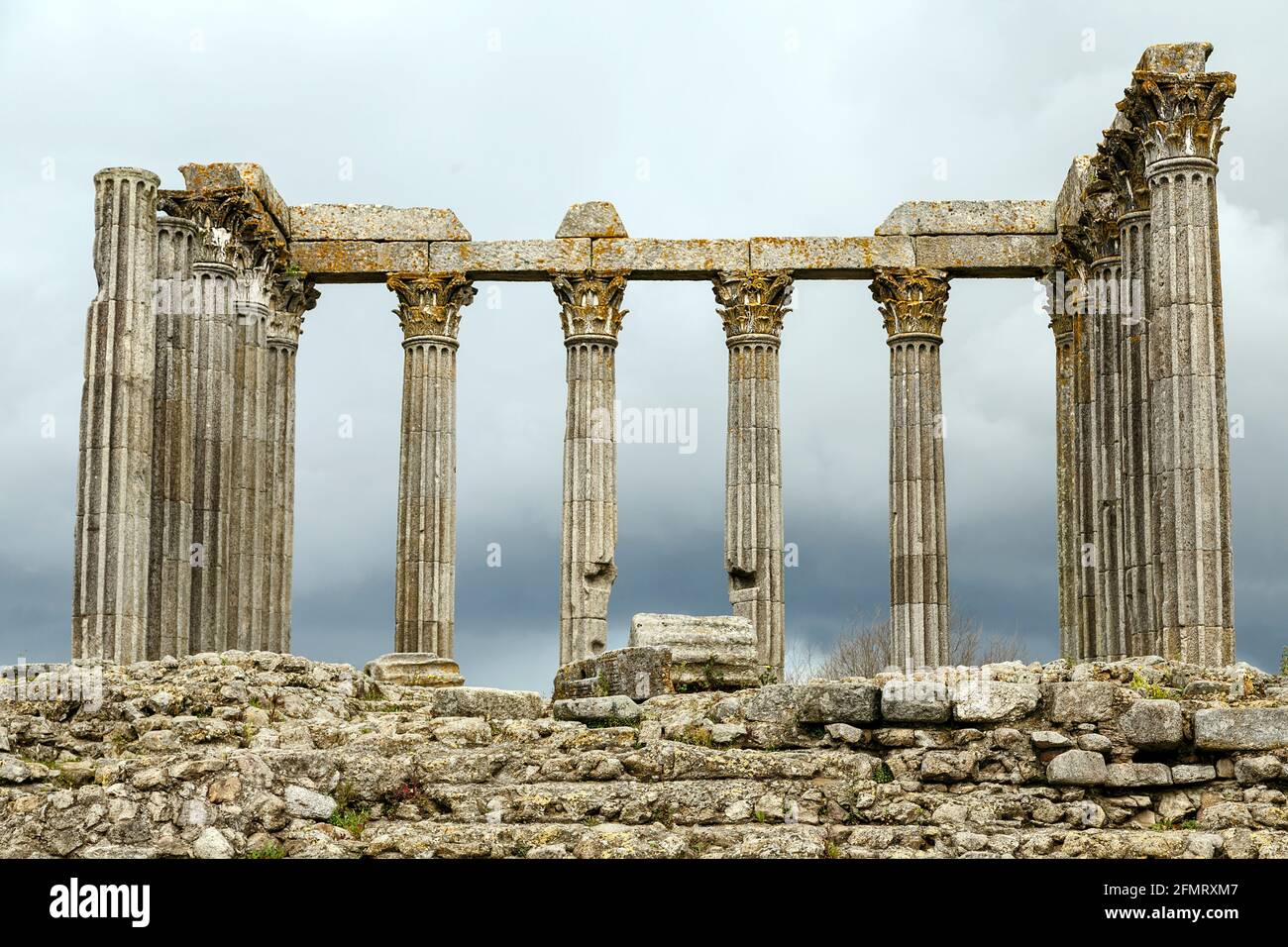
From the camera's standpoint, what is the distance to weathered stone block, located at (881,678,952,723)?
1736cm

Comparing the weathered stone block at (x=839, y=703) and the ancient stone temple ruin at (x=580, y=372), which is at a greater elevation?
the ancient stone temple ruin at (x=580, y=372)

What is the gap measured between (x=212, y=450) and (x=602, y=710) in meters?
13.7

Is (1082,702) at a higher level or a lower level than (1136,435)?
lower

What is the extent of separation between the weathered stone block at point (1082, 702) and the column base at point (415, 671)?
13.6 m

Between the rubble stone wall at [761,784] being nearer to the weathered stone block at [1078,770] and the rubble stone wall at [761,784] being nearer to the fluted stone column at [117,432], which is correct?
the weathered stone block at [1078,770]

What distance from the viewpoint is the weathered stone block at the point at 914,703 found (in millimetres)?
17359

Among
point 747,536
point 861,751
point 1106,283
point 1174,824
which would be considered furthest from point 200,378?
point 1174,824

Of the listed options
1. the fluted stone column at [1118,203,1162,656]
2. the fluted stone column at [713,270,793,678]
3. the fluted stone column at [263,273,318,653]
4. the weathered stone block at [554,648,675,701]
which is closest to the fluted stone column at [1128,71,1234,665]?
the fluted stone column at [1118,203,1162,656]

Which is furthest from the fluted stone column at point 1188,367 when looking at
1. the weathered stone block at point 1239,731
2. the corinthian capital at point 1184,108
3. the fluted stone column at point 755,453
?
the fluted stone column at point 755,453

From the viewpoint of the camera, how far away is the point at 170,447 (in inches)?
1121

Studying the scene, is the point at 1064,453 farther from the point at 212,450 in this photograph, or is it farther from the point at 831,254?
the point at 212,450

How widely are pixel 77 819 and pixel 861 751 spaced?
7.01 metres

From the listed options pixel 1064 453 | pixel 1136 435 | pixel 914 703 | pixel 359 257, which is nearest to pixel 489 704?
pixel 914 703

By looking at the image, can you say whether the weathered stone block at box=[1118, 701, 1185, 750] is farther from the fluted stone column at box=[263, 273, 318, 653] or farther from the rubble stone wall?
the fluted stone column at box=[263, 273, 318, 653]
